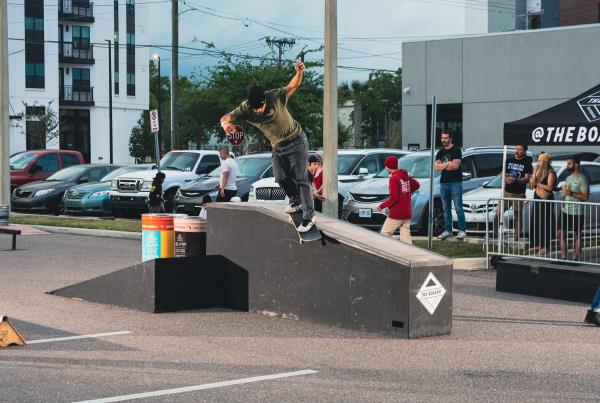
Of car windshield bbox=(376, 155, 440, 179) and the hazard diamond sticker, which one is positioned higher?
car windshield bbox=(376, 155, 440, 179)

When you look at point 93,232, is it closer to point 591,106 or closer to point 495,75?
point 591,106

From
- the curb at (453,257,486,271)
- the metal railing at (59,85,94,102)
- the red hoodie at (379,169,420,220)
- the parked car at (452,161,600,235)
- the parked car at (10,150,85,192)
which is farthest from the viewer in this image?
the metal railing at (59,85,94,102)

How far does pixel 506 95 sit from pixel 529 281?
3098 cm

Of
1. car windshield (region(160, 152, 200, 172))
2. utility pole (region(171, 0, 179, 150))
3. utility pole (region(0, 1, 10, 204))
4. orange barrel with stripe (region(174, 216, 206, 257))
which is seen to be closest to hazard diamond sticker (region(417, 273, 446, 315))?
orange barrel with stripe (region(174, 216, 206, 257))

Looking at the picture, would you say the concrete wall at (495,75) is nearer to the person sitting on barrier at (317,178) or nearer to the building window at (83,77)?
the person sitting on barrier at (317,178)

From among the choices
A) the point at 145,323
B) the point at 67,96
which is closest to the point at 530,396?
the point at 145,323

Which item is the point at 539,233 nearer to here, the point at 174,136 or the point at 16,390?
the point at 16,390

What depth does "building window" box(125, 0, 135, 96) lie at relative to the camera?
8694 centimetres

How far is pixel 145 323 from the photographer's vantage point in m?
10.5

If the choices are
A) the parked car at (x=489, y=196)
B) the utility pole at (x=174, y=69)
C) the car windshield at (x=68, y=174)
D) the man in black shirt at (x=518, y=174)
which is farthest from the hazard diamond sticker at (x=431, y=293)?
the utility pole at (x=174, y=69)

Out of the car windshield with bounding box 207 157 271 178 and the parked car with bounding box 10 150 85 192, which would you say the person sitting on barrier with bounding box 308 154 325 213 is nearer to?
the car windshield with bounding box 207 157 271 178

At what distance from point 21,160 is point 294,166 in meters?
24.4

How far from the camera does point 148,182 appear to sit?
86.9 feet

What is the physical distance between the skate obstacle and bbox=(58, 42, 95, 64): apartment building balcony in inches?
2775
